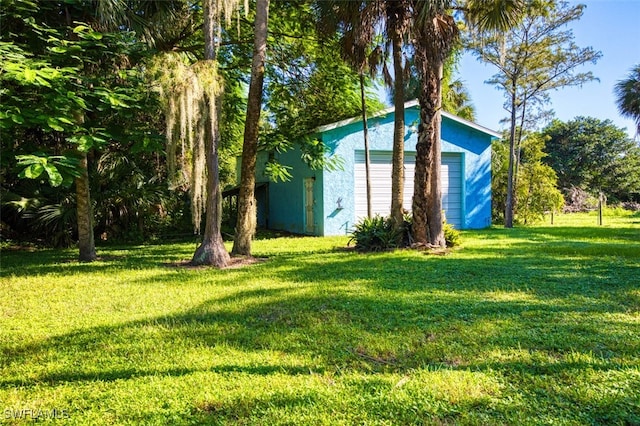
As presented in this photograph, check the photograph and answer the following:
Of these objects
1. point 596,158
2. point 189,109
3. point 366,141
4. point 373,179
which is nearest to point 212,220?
point 189,109

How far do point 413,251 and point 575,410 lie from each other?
7.44 m

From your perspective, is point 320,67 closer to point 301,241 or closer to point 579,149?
point 301,241

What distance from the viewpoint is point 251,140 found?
9.33 metres

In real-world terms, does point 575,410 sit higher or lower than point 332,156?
lower

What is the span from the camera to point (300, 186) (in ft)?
53.2

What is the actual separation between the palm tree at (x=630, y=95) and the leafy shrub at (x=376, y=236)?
51.5 feet

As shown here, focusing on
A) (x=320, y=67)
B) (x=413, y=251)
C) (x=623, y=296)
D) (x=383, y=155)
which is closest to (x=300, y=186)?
(x=383, y=155)

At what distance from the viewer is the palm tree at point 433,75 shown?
952 centimetres

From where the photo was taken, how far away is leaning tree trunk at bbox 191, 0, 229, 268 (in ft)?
27.2

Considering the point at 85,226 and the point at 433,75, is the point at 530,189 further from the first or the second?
the point at 85,226

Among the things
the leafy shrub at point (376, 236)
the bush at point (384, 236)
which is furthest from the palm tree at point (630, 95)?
the leafy shrub at point (376, 236)

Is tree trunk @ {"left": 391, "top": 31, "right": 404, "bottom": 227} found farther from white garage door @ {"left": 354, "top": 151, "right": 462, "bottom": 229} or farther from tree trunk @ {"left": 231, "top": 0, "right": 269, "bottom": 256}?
white garage door @ {"left": 354, "top": 151, "right": 462, "bottom": 229}

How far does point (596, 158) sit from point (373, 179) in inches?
1197

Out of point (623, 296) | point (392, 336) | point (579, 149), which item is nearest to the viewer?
point (392, 336)
